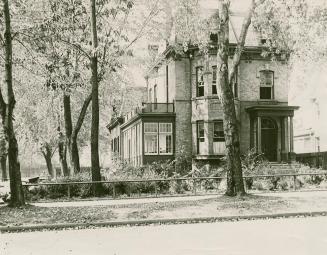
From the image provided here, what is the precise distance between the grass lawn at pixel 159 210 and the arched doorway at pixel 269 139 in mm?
15672

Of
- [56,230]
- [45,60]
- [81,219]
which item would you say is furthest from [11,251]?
[45,60]

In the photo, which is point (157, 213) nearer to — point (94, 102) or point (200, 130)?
point (94, 102)

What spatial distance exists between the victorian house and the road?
1920cm

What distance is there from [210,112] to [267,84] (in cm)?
493

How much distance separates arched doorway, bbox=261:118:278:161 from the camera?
33688 mm

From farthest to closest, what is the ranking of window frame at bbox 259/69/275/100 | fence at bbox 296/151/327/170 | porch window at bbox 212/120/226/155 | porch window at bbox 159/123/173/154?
window frame at bbox 259/69/275/100 → fence at bbox 296/151/327/170 → porch window at bbox 159/123/173/154 → porch window at bbox 212/120/226/155

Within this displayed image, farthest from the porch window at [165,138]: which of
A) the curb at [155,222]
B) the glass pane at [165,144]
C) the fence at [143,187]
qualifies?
the curb at [155,222]

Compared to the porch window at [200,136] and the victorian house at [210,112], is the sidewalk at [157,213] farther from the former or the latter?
the porch window at [200,136]

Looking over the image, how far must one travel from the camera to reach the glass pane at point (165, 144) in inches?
1308

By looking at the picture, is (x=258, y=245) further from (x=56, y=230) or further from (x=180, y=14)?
(x=180, y=14)

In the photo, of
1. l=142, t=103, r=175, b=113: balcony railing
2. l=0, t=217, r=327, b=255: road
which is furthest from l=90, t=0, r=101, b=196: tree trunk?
l=142, t=103, r=175, b=113: balcony railing

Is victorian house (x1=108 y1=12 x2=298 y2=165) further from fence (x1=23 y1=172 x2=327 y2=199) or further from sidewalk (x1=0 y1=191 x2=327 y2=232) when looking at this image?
sidewalk (x1=0 y1=191 x2=327 y2=232)

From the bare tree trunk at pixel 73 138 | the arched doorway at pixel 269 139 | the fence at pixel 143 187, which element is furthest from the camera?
the arched doorway at pixel 269 139

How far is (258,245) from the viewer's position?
9453mm
